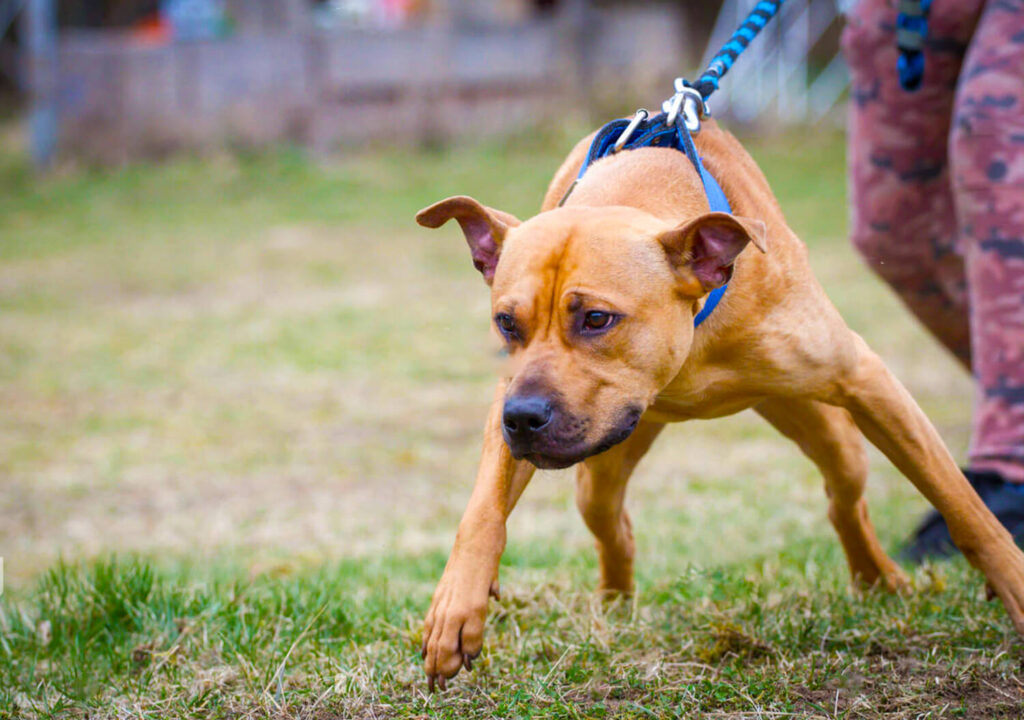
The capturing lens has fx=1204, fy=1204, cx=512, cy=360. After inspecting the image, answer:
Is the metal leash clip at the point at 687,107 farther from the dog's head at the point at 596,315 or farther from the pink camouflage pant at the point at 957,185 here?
the pink camouflage pant at the point at 957,185

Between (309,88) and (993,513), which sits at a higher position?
(993,513)

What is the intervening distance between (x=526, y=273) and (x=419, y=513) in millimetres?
3348

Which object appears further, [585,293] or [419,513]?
[419,513]

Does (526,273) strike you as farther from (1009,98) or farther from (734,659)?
(1009,98)

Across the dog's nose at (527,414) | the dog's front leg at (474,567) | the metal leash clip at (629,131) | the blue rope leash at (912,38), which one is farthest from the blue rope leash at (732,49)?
the dog's nose at (527,414)

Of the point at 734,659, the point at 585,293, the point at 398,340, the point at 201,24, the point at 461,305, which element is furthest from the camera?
the point at 201,24

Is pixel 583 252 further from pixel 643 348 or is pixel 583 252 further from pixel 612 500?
pixel 612 500

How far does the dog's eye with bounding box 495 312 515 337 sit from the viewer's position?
282 cm

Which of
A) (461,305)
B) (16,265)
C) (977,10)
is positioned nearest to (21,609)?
(977,10)

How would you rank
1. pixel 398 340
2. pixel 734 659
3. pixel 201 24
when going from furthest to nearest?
pixel 201 24 < pixel 398 340 < pixel 734 659

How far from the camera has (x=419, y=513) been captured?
598cm

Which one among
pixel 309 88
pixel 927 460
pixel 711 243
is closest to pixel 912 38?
pixel 927 460

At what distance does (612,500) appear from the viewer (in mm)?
3646

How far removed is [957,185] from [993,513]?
1.10m
